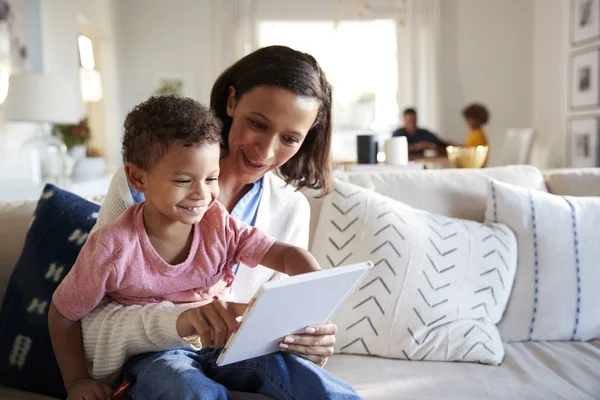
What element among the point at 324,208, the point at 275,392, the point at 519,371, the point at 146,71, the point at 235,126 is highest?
the point at 146,71

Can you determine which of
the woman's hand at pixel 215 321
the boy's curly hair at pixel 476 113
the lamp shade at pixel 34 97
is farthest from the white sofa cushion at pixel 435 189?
the boy's curly hair at pixel 476 113

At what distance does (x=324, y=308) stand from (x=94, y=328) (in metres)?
0.41

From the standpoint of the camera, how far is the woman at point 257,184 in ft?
3.19

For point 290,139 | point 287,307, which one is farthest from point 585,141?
point 287,307

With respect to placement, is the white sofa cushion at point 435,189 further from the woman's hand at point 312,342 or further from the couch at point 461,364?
the woman's hand at point 312,342

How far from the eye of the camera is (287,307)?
853mm

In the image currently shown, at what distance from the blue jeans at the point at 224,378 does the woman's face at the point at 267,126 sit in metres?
0.42

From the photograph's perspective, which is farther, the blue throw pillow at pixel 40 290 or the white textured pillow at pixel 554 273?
the white textured pillow at pixel 554 273

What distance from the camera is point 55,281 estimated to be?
1340mm

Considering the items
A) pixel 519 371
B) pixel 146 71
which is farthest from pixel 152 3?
pixel 519 371

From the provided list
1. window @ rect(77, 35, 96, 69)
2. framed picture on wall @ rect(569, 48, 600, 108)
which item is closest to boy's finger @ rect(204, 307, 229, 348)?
framed picture on wall @ rect(569, 48, 600, 108)

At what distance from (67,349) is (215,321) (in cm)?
32

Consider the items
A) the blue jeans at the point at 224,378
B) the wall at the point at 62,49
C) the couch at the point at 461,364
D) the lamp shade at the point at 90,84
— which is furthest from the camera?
the lamp shade at the point at 90,84

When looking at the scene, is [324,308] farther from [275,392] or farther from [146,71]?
[146,71]
